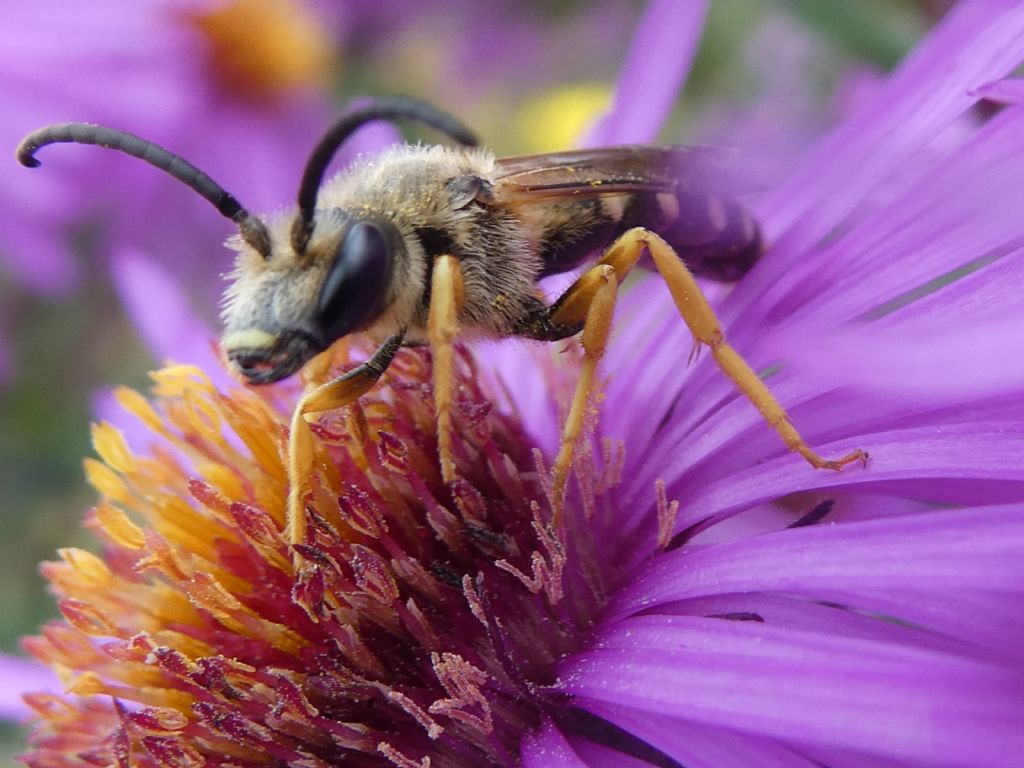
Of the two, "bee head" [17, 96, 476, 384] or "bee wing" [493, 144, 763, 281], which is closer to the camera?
"bee head" [17, 96, 476, 384]

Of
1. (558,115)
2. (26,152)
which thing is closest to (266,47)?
(558,115)

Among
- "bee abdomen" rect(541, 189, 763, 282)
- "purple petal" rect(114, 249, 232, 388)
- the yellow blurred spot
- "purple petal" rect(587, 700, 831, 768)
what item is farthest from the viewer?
the yellow blurred spot

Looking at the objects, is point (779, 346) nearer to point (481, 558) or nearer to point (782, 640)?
point (782, 640)

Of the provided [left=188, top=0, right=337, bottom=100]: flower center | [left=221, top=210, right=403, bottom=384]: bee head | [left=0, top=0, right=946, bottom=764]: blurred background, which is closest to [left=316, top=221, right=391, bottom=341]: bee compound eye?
[left=221, top=210, right=403, bottom=384]: bee head

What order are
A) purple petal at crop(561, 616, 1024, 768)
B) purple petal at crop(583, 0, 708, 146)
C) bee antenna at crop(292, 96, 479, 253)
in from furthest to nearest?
purple petal at crop(583, 0, 708, 146) < bee antenna at crop(292, 96, 479, 253) < purple petal at crop(561, 616, 1024, 768)

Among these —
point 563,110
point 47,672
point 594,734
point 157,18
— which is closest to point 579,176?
point 594,734

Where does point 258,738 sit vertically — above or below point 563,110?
below

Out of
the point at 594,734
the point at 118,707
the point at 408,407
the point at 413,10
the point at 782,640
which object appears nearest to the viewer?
the point at 782,640

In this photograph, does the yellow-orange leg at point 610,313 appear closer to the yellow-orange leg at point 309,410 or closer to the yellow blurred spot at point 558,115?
the yellow-orange leg at point 309,410

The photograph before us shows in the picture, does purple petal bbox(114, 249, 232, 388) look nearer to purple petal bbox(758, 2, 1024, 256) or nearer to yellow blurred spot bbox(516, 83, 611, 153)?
purple petal bbox(758, 2, 1024, 256)

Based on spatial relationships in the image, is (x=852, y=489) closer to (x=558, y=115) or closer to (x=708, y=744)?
(x=708, y=744)
